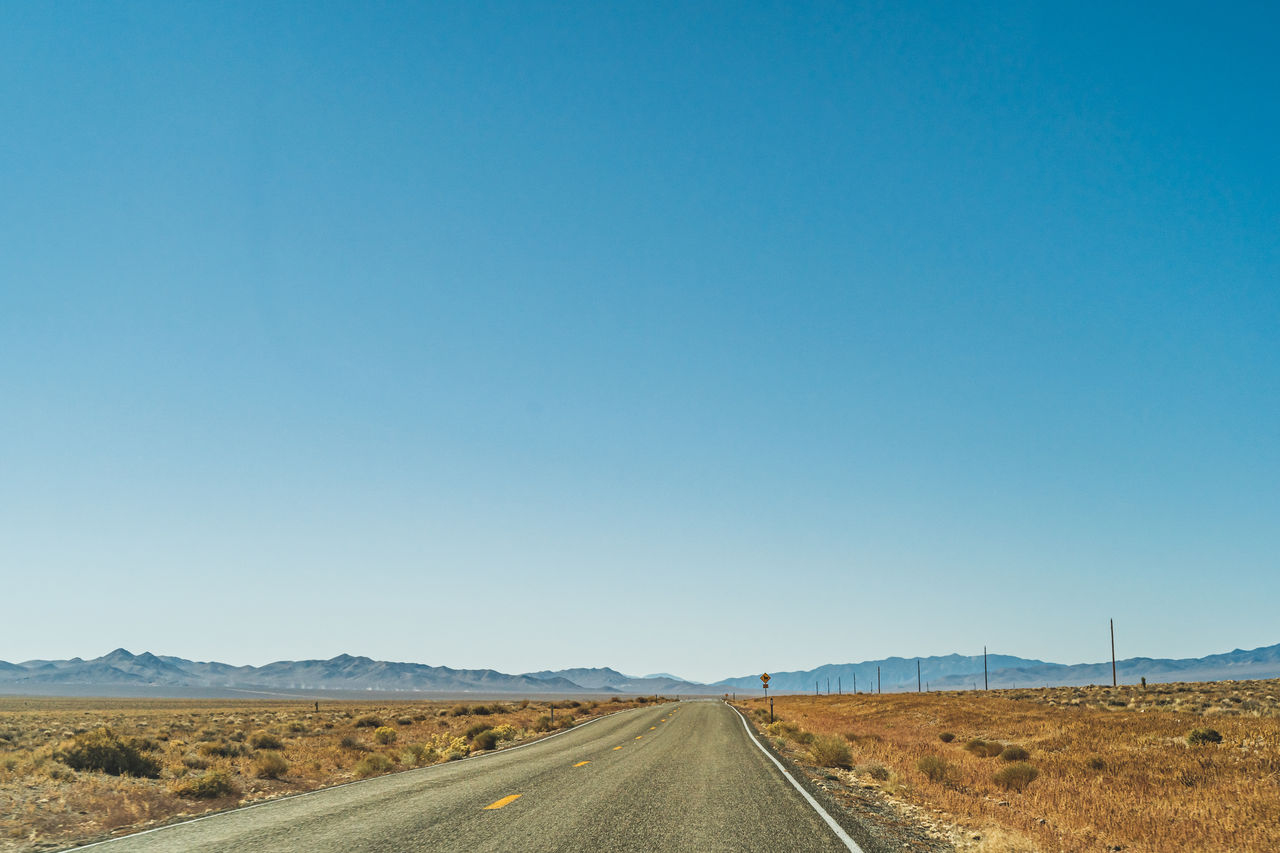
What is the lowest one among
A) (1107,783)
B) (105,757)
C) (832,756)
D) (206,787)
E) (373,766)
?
(373,766)

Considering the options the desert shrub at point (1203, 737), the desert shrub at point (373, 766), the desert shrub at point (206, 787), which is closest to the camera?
the desert shrub at point (206, 787)

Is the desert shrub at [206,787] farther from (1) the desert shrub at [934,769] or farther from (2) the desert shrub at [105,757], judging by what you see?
(1) the desert shrub at [934,769]

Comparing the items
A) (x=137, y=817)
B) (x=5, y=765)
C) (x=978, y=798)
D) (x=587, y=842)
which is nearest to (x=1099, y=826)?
(x=978, y=798)

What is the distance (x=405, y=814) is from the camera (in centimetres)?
1135

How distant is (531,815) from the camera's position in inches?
434

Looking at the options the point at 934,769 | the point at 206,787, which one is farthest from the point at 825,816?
the point at 206,787

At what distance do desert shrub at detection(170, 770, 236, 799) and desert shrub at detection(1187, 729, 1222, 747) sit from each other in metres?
24.9

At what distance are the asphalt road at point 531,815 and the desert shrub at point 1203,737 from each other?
12834 mm

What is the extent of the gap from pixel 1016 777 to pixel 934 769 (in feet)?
5.64

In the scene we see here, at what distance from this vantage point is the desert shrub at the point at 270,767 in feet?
65.9

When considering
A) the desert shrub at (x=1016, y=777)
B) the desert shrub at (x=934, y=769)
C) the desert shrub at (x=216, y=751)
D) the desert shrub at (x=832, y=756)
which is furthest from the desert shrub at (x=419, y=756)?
the desert shrub at (x=1016, y=777)

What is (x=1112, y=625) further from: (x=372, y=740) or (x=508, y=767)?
(x=508, y=767)

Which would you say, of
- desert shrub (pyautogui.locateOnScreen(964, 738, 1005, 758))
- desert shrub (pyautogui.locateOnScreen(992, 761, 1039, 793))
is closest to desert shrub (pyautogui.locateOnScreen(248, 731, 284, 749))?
desert shrub (pyautogui.locateOnScreen(964, 738, 1005, 758))

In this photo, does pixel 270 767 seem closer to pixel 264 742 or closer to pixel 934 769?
pixel 264 742
